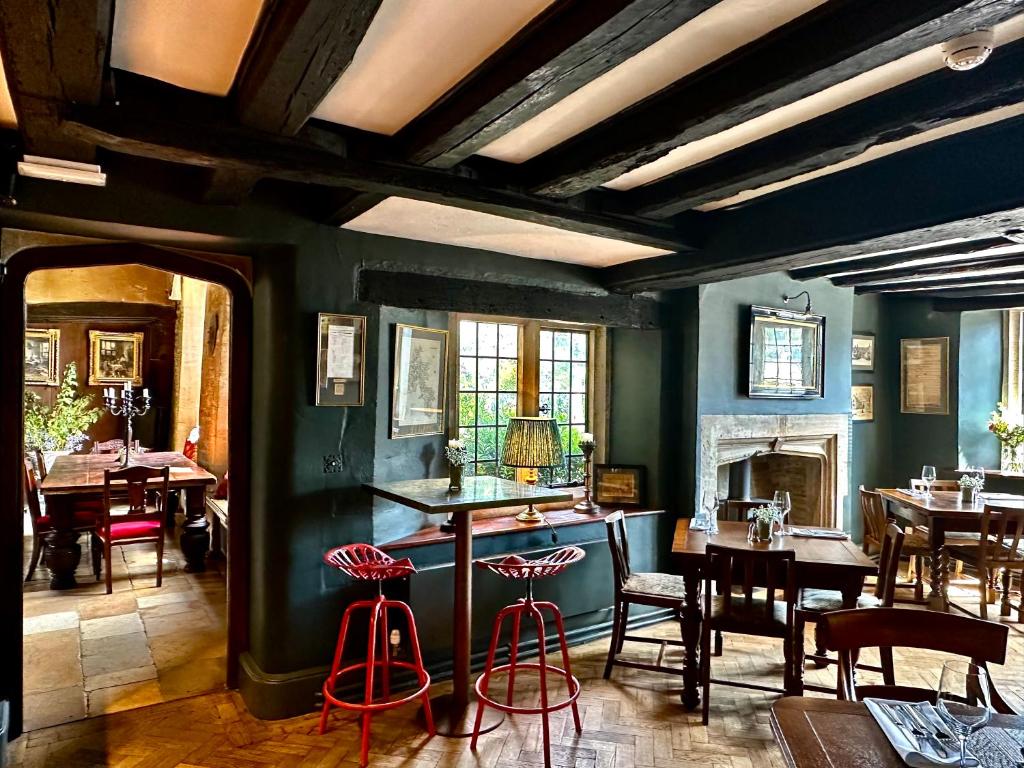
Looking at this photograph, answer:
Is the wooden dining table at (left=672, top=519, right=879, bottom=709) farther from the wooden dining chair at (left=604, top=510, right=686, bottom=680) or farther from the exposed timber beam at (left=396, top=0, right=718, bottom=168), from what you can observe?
the exposed timber beam at (left=396, top=0, right=718, bottom=168)

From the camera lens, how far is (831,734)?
1.64 m

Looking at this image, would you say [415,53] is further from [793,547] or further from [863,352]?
[863,352]

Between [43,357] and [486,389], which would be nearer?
[486,389]

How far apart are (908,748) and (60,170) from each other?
3073 mm

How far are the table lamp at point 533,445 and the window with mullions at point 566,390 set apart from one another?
1002 millimetres

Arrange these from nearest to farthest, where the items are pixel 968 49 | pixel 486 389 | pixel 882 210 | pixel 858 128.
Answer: pixel 968 49 < pixel 858 128 < pixel 882 210 < pixel 486 389

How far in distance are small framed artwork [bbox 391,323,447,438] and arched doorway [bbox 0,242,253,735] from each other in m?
0.80

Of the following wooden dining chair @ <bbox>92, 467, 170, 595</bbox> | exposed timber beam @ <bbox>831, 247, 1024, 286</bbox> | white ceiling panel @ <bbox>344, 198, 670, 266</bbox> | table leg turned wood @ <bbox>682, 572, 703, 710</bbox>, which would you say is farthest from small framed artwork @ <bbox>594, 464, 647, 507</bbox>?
wooden dining chair @ <bbox>92, 467, 170, 595</bbox>

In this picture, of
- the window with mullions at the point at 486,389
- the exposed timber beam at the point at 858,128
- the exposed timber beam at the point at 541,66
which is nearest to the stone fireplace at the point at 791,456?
the window with mullions at the point at 486,389

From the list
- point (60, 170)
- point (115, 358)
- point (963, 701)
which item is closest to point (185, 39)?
→ point (60, 170)

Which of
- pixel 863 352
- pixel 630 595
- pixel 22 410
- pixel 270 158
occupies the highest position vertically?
pixel 270 158

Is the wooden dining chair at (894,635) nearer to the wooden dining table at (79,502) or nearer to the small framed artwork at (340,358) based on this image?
the small framed artwork at (340,358)

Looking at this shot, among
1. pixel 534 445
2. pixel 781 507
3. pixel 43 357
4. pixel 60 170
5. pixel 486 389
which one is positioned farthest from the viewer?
pixel 43 357

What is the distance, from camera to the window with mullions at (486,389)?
4.41 metres
